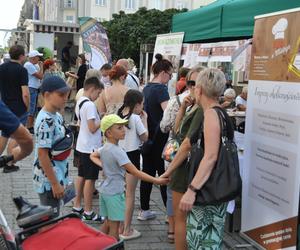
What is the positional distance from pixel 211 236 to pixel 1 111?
6.01 feet

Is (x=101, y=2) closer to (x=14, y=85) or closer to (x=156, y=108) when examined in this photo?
(x=14, y=85)

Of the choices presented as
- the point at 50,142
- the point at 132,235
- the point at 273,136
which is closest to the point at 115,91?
the point at 132,235

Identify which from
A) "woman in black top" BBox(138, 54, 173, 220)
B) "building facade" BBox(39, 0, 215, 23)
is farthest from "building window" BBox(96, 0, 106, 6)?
"woman in black top" BBox(138, 54, 173, 220)

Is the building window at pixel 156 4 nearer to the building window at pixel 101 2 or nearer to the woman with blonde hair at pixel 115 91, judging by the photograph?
the building window at pixel 101 2

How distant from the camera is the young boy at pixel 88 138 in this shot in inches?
205

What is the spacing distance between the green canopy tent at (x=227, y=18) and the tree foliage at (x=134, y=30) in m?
31.5

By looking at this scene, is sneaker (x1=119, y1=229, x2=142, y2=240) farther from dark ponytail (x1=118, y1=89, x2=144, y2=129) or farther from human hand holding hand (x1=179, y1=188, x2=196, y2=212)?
human hand holding hand (x1=179, y1=188, x2=196, y2=212)

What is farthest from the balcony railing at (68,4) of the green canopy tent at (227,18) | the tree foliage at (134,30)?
the green canopy tent at (227,18)

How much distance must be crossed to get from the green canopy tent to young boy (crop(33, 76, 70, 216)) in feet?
9.79

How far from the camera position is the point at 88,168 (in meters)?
5.32

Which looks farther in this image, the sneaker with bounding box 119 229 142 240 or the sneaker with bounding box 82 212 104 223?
the sneaker with bounding box 82 212 104 223

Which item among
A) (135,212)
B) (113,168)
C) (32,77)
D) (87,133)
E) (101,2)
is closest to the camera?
(113,168)

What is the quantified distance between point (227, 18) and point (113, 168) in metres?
3.78

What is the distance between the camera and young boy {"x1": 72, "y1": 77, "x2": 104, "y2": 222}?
A: 17.1 ft
